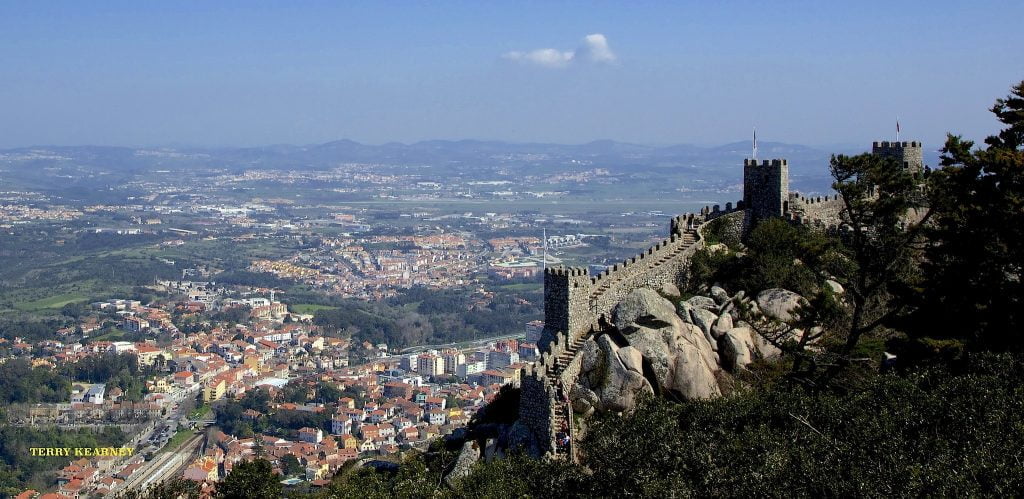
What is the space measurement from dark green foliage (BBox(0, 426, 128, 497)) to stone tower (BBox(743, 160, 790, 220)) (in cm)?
4136

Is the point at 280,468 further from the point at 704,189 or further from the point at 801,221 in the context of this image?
the point at 704,189

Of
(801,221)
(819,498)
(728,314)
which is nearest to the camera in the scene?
(819,498)

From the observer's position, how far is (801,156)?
194 meters

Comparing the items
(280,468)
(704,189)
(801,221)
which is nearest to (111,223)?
(704,189)

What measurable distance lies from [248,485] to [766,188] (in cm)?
1611

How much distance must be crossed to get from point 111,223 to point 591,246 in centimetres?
9005

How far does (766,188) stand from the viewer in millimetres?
29141

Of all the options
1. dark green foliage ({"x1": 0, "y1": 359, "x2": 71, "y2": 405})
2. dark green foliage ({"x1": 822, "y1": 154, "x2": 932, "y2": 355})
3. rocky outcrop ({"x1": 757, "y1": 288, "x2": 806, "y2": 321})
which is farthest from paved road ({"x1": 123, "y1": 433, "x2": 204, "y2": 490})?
dark green foliage ({"x1": 822, "y1": 154, "x2": 932, "y2": 355})

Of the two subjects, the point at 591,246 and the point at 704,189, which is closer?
the point at 591,246

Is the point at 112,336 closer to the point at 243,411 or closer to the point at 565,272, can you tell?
the point at 243,411

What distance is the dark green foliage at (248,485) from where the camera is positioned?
23.2 metres

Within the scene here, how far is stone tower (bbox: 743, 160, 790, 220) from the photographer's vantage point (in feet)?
94.3

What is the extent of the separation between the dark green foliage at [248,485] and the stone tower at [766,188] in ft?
49.6

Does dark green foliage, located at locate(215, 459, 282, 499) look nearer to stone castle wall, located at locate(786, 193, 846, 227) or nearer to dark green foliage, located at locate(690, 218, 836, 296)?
dark green foliage, located at locate(690, 218, 836, 296)
